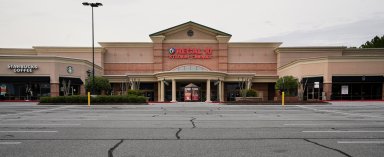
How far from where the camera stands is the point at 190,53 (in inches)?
1909

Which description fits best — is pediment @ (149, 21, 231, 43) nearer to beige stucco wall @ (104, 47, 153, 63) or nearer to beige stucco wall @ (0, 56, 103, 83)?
beige stucco wall @ (104, 47, 153, 63)

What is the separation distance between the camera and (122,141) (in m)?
7.20

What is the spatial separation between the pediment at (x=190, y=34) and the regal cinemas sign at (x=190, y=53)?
1.53 meters

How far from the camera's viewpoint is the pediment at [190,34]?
48.0 metres

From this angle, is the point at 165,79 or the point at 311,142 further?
the point at 165,79

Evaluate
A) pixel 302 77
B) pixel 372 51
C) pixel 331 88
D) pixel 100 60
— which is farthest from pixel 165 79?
pixel 372 51

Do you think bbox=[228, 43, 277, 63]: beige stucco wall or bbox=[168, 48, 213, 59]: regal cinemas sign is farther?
bbox=[228, 43, 277, 63]: beige stucco wall

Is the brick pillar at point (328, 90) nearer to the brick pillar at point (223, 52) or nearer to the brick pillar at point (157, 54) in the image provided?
the brick pillar at point (223, 52)

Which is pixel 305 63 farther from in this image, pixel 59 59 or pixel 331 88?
pixel 59 59

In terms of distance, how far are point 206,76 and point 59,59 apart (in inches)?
774

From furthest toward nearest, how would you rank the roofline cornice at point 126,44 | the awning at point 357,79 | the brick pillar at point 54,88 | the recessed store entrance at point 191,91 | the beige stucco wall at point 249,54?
the beige stucco wall at point 249,54 < the roofline cornice at point 126,44 < the recessed store entrance at point 191,91 < the brick pillar at point 54,88 < the awning at point 357,79

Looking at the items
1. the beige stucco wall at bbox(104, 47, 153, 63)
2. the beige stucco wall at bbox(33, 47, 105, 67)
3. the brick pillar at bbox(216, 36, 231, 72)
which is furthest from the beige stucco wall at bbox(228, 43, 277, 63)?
the beige stucco wall at bbox(33, 47, 105, 67)

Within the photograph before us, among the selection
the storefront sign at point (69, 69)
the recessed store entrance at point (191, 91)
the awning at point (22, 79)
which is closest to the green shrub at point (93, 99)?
the awning at point (22, 79)

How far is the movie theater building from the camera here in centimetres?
3612
